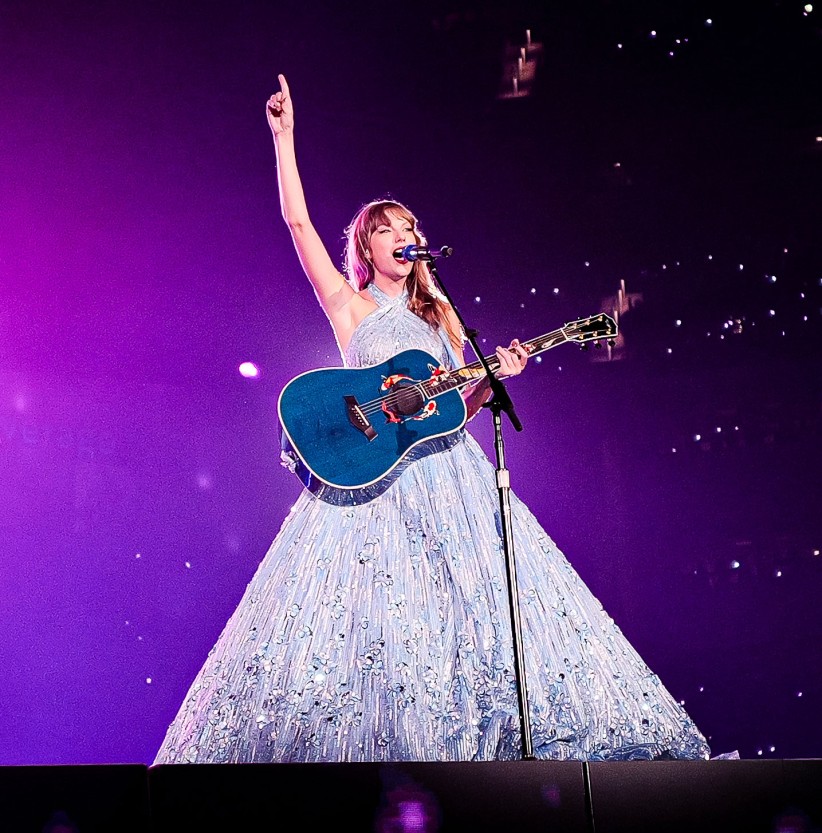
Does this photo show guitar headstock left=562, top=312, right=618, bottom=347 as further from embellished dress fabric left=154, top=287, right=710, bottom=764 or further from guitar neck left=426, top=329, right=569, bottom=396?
embellished dress fabric left=154, top=287, right=710, bottom=764

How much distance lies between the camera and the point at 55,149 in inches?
135

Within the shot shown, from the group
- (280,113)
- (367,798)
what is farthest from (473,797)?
(280,113)

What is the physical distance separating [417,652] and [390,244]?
4.07 feet

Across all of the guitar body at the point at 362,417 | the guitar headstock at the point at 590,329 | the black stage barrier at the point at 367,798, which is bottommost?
the black stage barrier at the point at 367,798

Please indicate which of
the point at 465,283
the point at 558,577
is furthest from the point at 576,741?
the point at 465,283

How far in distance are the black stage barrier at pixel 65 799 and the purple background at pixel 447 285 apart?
1.56 metres

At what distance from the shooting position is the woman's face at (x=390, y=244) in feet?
9.84

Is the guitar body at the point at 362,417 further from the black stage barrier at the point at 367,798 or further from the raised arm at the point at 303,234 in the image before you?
the black stage barrier at the point at 367,798

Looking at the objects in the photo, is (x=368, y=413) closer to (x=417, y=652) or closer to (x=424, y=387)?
(x=424, y=387)

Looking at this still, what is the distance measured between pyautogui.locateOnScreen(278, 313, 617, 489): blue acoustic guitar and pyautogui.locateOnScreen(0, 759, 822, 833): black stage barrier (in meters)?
0.95

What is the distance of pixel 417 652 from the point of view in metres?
2.36

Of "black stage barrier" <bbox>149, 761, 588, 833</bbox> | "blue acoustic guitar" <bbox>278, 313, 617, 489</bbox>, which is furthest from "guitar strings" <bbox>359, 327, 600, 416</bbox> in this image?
"black stage barrier" <bbox>149, 761, 588, 833</bbox>

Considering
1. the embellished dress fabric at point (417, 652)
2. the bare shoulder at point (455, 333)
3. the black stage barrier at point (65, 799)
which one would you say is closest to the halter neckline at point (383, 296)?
the bare shoulder at point (455, 333)

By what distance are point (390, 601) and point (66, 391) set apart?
1.44 metres
